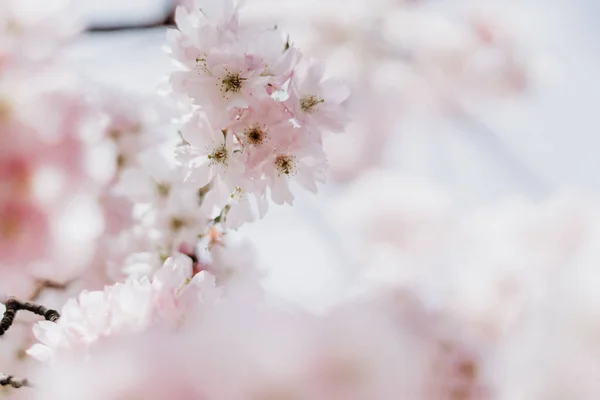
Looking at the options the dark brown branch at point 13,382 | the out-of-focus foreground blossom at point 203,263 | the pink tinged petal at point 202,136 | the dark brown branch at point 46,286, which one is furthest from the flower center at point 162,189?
the dark brown branch at point 13,382

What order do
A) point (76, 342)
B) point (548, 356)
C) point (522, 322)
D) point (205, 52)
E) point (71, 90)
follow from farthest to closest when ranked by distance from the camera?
point (522, 322) < point (548, 356) < point (71, 90) < point (205, 52) < point (76, 342)

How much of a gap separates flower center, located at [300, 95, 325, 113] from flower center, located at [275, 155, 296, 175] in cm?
5

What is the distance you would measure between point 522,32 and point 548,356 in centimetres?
144

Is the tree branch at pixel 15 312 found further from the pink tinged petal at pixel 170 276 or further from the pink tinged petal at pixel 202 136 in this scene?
the pink tinged petal at pixel 202 136

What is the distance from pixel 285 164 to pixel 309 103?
6cm

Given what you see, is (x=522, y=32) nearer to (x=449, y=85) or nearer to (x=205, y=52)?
(x=449, y=85)

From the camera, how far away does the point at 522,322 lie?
1483mm

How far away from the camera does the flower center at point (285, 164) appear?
0.56 meters

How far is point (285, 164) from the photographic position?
1.86ft

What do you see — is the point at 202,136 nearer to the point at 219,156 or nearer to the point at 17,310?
the point at 219,156

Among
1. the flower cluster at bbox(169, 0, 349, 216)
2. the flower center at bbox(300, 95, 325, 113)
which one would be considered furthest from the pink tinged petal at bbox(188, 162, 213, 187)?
the flower center at bbox(300, 95, 325, 113)

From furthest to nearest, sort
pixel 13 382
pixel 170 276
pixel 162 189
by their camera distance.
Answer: pixel 162 189 → pixel 170 276 → pixel 13 382

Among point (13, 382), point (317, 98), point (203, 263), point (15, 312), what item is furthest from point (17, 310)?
point (317, 98)

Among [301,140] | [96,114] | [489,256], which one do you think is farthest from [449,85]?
[301,140]
